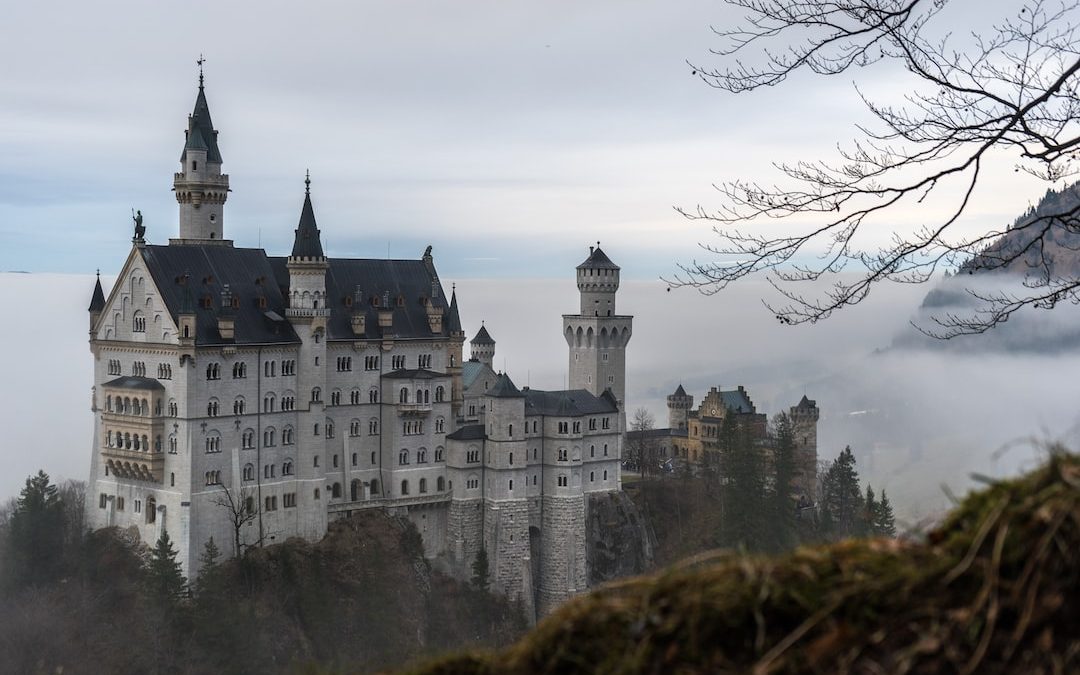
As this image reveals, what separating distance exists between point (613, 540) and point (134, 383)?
30.1 meters

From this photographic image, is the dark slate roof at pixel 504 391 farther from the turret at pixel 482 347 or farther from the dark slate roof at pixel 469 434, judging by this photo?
the turret at pixel 482 347

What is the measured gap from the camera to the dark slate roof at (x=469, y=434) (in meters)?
75.7

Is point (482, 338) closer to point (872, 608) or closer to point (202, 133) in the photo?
point (202, 133)

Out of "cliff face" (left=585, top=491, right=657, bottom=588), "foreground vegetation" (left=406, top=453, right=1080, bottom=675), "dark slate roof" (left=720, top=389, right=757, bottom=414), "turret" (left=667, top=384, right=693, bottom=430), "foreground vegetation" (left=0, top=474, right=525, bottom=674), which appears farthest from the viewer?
"turret" (left=667, top=384, right=693, bottom=430)

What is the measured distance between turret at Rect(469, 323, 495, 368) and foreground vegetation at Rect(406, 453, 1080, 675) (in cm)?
9385

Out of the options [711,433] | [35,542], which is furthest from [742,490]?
[35,542]

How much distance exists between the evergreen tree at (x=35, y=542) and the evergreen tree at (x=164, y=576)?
7.93m

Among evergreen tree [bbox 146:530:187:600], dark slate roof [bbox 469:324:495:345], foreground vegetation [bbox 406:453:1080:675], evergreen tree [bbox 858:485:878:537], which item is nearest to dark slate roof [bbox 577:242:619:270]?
dark slate roof [bbox 469:324:495:345]

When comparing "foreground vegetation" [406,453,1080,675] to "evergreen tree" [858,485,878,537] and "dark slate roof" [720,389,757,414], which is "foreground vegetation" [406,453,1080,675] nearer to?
"evergreen tree" [858,485,878,537]

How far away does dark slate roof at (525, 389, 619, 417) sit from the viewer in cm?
7931

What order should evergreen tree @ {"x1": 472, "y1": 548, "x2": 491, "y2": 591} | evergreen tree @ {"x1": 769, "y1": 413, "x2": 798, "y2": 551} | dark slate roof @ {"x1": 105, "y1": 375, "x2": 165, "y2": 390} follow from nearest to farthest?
dark slate roof @ {"x1": 105, "y1": 375, "x2": 165, "y2": 390}, evergreen tree @ {"x1": 472, "y1": 548, "x2": 491, "y2": 591}, evergreen tree @ {"x1": 769, "y1": 413, "x2": 798, "y2": 551}

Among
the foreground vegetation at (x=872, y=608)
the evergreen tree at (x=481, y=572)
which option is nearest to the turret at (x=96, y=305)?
the evergreen tree at (x=481, y=572)

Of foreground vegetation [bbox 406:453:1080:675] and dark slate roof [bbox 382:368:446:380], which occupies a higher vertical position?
dark slate roof [bbox 382:368:446:380]

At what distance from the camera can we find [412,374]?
7431cm
